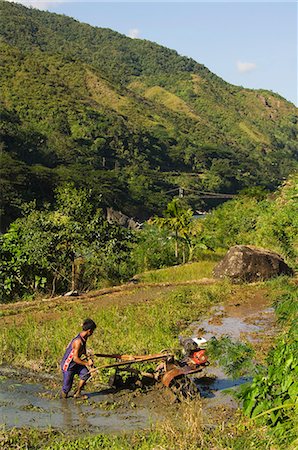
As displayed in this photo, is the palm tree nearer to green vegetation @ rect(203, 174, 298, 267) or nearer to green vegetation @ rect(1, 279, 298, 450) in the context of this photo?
green vegetation @ rect(203, 174, 298, 267)

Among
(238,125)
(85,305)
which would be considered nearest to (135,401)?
(85,305)

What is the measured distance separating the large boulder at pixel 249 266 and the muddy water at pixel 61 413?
10.6 m

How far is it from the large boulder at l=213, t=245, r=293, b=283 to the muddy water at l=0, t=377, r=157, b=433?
34.8ft

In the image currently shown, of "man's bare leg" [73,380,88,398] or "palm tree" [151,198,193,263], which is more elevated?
"palm tree" [151,198,193,263]

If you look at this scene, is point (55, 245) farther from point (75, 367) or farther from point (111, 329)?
point (75, 367)

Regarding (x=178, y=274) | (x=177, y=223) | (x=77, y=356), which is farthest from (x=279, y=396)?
(x=177, y=223)

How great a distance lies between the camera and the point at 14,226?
17125 mm

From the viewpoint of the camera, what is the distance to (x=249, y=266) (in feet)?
60.4

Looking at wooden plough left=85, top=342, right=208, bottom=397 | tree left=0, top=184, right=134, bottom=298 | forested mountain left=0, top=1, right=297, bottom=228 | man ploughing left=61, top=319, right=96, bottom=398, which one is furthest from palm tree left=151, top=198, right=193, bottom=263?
forested mountain left=0, top=1, right=297, bottom=228

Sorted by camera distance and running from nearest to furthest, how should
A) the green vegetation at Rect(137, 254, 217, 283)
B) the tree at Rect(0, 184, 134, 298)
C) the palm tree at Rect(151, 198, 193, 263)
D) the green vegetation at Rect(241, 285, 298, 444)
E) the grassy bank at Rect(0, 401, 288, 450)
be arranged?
the green vegetation at Rect(241, 285, 298, 444) < the grassy bank at Rect(0, 401, 288, 450) < the tree at Rect(0, 184, 134, 298) < the green vegetation at Rect(137, 254, 217, 283) < the palm tree at Rect(151, 198, 193, 263)

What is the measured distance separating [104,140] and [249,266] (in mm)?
73480

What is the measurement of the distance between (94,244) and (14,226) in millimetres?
2416

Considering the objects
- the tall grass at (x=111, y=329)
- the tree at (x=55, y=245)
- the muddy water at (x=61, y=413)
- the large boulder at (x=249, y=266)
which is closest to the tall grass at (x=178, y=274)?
the large boulder at (x=249, y=266)

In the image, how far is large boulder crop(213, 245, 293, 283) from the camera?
18.4 metres
